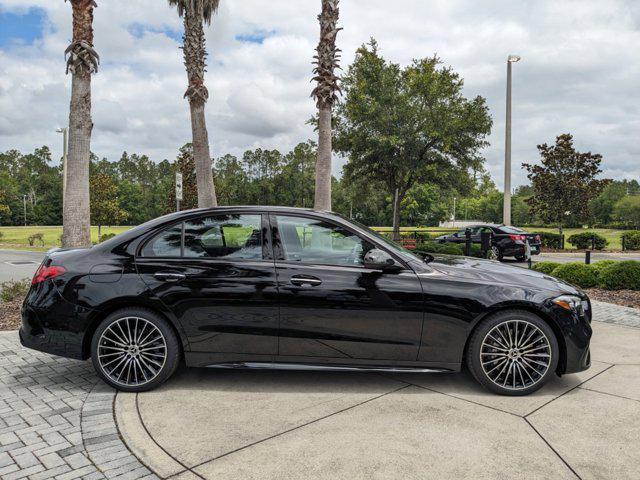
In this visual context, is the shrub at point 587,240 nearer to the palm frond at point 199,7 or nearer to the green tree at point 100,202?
the palm frond at point 199,7

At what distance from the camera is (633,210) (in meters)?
67.0

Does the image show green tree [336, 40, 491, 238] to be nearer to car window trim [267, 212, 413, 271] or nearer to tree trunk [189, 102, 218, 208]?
tree trunk [189, 102, 218, 208]

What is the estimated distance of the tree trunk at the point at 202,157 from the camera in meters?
12.8

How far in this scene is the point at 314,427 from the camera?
3244 mm

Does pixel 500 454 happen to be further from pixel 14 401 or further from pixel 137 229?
pixel 14 401

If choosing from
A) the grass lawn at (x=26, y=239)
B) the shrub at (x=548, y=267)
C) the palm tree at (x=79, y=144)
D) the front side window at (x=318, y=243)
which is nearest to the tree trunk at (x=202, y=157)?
the palm tree at (x=79, y=144)

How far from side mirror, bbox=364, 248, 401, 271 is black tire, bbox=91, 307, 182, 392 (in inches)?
69.3

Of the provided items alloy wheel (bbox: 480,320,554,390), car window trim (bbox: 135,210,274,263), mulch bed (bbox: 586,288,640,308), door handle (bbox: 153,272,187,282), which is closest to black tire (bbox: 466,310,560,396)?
alloy wheel (bbox: 480,320,554,390)

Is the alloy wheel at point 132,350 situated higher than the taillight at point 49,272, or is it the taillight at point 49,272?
the taillight at point 49,272

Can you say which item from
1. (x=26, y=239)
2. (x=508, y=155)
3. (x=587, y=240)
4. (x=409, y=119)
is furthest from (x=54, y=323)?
(x=26, y=239)

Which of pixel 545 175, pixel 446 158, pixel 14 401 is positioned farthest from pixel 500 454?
pixel 545 175

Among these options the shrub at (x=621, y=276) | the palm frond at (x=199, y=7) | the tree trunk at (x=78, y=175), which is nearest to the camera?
the tree trunk at (x=78, y=175)

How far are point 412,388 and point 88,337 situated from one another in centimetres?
285

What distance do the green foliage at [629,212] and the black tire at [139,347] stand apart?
256 ft
